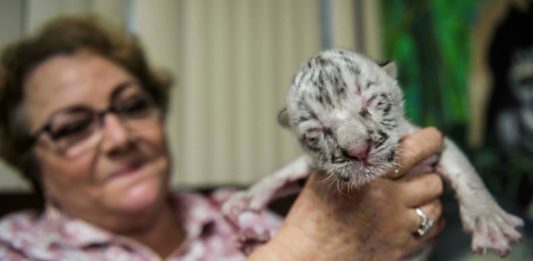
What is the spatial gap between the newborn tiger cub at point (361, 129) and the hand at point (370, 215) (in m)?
0.04

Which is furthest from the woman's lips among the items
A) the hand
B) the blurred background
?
the blurred background

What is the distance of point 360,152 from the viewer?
1.67 ft

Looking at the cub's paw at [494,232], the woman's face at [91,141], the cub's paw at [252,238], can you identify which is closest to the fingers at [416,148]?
the cub's paw at [494,232]

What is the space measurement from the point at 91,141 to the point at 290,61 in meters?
1.18

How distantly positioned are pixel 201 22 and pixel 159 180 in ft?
3.76

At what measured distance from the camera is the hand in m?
0.66

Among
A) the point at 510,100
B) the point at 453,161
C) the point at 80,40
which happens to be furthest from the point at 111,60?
the point at 510,100

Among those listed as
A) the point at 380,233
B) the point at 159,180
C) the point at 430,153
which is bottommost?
the point at 159,180

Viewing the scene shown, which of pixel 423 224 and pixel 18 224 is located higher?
pixel 423 224

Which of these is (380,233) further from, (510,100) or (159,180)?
(510,100)

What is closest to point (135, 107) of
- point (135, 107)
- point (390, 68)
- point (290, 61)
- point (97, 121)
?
point (135, 107)

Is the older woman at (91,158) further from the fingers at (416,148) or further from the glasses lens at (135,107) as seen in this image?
the fingers at (416,148)

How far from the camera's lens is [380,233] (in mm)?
680

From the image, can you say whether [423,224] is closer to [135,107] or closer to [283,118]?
[283,118]
